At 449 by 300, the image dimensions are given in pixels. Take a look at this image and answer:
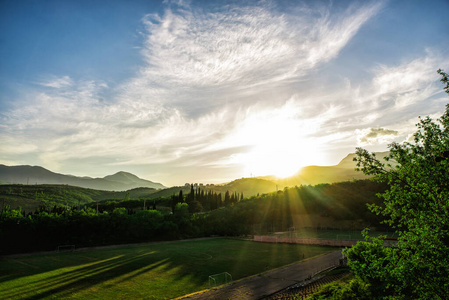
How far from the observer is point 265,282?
28.2 m

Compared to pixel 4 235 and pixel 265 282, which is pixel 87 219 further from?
pixel 265 282

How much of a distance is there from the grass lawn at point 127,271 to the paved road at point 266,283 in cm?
244

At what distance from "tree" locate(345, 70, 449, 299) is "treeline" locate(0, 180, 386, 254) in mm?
62361

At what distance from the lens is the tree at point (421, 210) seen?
9.62 meters

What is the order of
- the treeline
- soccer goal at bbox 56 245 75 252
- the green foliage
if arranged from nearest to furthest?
the green foliage < soccer goal at bbox 56 245 75 252 < the treeline

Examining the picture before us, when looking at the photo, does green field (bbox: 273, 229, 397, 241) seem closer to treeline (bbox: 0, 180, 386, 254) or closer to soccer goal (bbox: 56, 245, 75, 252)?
treeline (bbox: 0, 180, 386, 254)

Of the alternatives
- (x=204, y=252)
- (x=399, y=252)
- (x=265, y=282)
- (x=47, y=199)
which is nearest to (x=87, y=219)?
(x=204, y=252)

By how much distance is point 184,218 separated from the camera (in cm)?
7425

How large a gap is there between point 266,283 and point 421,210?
21429mm

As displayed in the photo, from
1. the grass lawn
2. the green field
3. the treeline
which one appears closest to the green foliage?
the grass lawn

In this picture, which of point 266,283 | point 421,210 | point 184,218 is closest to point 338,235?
point 184,218

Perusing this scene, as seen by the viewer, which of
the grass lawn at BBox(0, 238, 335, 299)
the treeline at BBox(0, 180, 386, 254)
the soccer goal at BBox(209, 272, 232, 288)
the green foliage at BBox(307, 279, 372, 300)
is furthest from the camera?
the treeline at BBox(0, 180, 386, 254)

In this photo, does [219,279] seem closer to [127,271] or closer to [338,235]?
[127,271]

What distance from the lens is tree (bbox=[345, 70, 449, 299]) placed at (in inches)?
379
